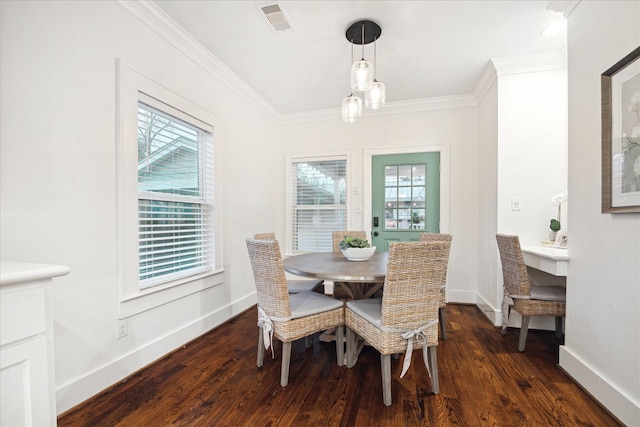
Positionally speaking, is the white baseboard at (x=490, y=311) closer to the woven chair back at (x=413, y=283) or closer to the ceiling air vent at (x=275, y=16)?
the woven chair back at (x=413, y=283)

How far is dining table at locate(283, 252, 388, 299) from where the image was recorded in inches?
73.0

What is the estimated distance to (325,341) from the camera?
2.53 m

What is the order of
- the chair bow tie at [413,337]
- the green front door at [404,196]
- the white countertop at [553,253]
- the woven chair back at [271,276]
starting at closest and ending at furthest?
the chair bow tie at [413,337]
the woven chair back at [271,276]
the white countertop at [553,253]
the green front door at [404,196]

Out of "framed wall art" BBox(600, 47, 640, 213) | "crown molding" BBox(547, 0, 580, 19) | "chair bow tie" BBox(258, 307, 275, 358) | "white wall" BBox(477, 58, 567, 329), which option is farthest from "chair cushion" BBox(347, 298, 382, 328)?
"crown molding" BBox(547, 0, 580, 19)

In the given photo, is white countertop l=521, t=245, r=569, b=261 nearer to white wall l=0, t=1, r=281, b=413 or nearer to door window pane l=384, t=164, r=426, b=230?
door window pane l=384, t=164, r=426, b=230

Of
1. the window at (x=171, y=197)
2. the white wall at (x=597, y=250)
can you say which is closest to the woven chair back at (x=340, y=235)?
the window at (x=171, y=197)

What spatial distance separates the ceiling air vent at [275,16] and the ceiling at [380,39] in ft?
0.09

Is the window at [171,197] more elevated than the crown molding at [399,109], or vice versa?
the crown molding at [399,109]

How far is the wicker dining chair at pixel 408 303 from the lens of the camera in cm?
162

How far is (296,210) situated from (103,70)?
2929 millimetres

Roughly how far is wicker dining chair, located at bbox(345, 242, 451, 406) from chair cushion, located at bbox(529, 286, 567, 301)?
1.20 m

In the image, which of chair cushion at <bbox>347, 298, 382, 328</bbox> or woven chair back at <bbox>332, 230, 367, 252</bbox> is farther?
woven chair back at <bbox>332, 230, 367, 252</bbox>

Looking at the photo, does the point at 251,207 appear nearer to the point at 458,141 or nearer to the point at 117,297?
the point at 117,297

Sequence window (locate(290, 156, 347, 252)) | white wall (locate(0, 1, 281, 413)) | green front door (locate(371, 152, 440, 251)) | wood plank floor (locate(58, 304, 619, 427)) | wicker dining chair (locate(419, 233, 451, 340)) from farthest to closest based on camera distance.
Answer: window (locate(290, 156, 347, 252))
green front door (locate(371, 152, 440, 251))
wicker dining chair (locate(419, 233, 451, 340))
wood plank floor (locate(58, 304, 619, 427))
white wall (locate(0, 1, 281, 413))
